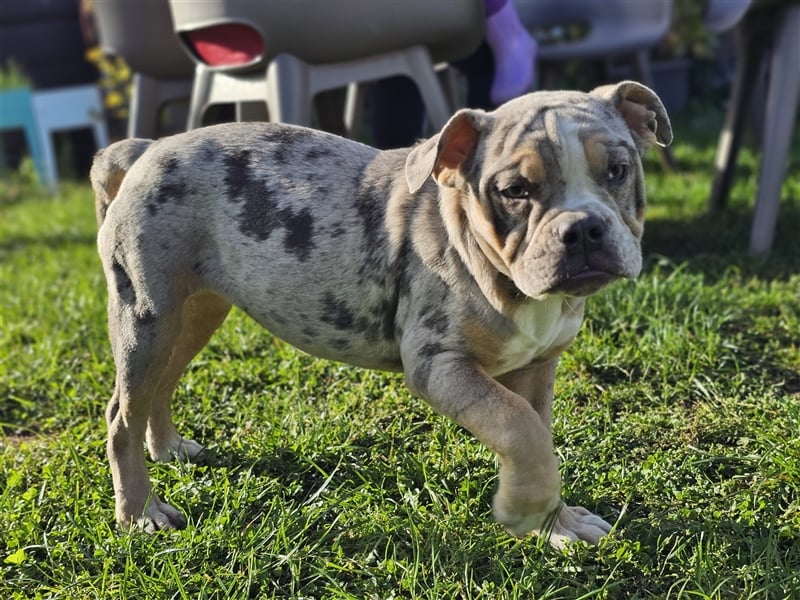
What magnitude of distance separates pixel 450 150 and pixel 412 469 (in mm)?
1044

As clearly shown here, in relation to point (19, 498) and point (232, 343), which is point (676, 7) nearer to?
point (232, 343)

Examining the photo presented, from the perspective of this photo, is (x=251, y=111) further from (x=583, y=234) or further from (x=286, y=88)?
(x=583, y=234)

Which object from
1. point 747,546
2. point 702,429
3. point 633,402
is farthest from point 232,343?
point 747,546

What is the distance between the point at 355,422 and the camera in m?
3.25

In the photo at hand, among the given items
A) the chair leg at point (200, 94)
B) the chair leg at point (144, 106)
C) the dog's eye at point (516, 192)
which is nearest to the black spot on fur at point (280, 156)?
the dog's eye at point (516, 192)

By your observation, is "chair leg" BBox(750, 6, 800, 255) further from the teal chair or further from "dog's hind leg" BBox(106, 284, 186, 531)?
the teal chair

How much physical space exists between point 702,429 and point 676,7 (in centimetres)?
639

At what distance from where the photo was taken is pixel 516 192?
92.4 inches

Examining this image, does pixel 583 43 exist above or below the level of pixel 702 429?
above

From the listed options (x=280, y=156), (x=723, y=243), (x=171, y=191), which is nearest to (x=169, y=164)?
(x=171, y=191)

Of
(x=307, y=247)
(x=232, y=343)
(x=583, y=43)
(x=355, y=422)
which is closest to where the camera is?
(x=307, y=247)

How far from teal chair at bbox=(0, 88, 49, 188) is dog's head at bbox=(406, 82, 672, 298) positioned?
6.97 metres

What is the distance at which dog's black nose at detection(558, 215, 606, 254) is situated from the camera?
221cm

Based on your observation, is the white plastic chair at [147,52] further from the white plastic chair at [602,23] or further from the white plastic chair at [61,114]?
the white plastic chair at [61,114]
